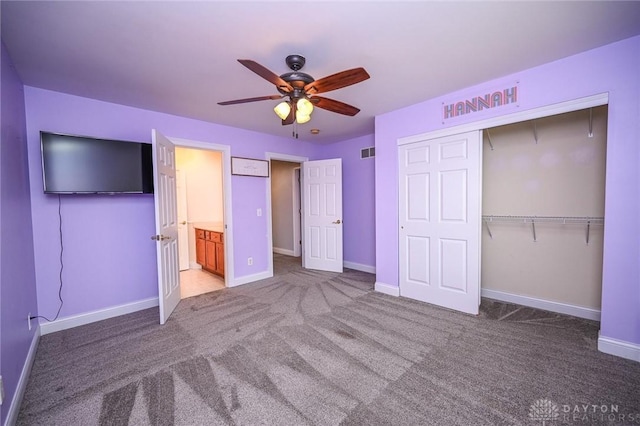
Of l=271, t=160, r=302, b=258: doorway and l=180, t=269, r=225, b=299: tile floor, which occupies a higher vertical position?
l=271, t=160, r=302, b=258: doorway

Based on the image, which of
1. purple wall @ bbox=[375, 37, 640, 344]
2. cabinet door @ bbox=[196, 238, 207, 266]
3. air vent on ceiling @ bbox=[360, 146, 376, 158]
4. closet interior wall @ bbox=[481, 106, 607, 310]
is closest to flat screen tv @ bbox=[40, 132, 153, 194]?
cabinet door @ bbox=[196, 238, 207, 266]

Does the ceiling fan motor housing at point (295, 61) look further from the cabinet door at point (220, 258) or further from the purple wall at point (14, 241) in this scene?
the cabinet door at point (220, 258)

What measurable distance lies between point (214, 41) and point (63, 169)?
6.71 feet

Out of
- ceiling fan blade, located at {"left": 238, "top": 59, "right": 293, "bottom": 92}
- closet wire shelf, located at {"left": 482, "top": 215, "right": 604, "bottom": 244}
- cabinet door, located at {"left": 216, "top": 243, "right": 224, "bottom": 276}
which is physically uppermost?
ceiling fan blade, located at {"left": 238, "top": 59, "right": 293, "bottom": 92}

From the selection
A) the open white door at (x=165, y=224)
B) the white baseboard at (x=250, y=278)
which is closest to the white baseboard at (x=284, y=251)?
the white baseboard at (x=250, y=278)

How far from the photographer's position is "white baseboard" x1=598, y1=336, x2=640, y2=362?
78.2 inches

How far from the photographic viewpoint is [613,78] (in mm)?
2041

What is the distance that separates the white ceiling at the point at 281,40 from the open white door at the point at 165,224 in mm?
672

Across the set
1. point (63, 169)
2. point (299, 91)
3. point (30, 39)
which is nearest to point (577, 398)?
point (299, 91)

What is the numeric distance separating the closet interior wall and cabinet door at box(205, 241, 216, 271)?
13.5ft

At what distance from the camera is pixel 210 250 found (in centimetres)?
454

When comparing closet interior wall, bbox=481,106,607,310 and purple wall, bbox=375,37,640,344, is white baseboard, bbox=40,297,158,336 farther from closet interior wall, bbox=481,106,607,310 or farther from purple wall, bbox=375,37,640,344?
purple wall, bbox=375,37,640,344

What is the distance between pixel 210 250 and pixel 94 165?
2.22 metres

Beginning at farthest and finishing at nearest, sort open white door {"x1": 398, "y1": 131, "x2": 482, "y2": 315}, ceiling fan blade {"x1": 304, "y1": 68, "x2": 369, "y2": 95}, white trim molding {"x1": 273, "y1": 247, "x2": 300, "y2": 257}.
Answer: white trim molding {"x1": 273, "y1": 247, "x2": 300, "y2": 257}
open white door {"x1": 398, "y1": 131, "x2": 482, "y2": 315}
ceiling fan blade {"x1": 304, "y1": 68, "x2": 369, "y2": 95}
